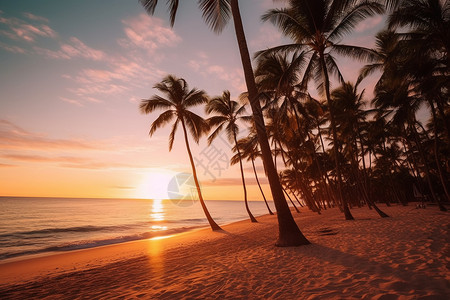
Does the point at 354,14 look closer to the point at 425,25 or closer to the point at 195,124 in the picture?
the point at 425,25

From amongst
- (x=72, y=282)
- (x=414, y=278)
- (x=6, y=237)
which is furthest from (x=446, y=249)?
(x=6, y=237)

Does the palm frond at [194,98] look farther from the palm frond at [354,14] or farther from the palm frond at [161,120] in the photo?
the palm frond at [354,14]

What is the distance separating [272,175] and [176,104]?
1152 centimetres

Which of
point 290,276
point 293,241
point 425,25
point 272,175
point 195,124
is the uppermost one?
point 425,25

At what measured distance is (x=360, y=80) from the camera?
675 inches

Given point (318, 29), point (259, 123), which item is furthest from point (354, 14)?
point (259, 123)

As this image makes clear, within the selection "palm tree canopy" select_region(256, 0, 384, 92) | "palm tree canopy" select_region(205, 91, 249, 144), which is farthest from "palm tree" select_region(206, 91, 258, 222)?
"palm tree canopy" select_region(256, 0, 384, 92)

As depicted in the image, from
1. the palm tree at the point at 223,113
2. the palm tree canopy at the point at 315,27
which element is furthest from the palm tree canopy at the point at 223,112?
the palm tree canopy at the point at 315,27

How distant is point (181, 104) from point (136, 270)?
1236cm

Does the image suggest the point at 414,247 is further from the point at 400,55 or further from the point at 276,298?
the point at 400,55

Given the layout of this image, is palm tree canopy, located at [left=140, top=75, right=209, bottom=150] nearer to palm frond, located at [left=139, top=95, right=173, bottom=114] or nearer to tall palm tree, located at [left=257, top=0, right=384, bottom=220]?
palm frond, located at [left=139, top=95, right=173, bottom=114]

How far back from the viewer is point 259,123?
294 inches

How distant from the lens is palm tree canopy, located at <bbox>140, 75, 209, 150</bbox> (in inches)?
637

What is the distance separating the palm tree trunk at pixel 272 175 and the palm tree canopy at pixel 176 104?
30.7ft
